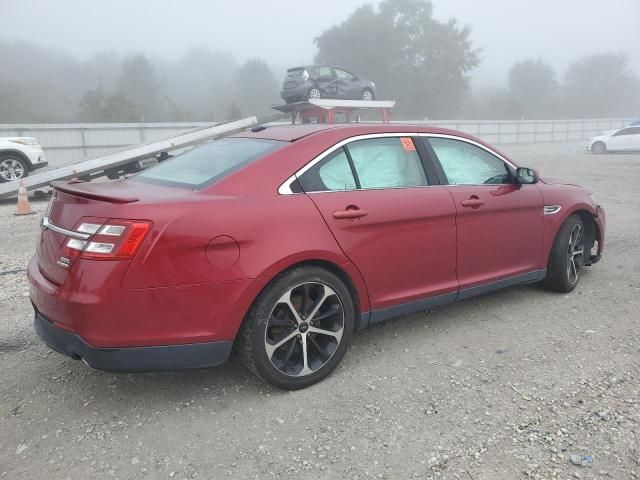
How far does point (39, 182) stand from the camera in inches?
410

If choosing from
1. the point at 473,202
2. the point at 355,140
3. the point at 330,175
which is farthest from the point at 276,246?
the point at 473,202

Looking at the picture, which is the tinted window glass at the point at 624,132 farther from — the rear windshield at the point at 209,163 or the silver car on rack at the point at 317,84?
the rear windshield at the point at 209,163

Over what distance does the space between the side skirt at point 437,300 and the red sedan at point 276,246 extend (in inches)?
0.5

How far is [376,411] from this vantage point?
9.09ft

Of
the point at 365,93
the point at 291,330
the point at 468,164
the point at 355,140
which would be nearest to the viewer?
the point at 291,330

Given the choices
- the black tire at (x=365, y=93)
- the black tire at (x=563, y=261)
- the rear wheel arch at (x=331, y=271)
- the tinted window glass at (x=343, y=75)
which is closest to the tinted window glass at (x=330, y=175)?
the rear wheel arch at (x=331, y=271)

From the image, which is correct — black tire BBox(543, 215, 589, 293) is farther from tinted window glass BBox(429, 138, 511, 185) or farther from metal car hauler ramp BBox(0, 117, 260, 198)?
metal car hauler ramp BBox(0, 117, 260, 198)

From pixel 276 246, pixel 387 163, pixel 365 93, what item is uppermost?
pixel 365 93

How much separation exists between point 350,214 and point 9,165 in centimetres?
1097

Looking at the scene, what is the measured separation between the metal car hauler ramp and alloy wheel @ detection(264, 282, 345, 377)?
9200 mm

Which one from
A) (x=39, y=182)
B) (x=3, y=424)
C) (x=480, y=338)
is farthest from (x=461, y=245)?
(x=39, y=182)

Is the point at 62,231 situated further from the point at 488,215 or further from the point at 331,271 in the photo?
the point at 488,215

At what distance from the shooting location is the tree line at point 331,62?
51.5m

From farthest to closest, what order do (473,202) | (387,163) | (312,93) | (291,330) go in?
(312,93)
(473,202)
(387,163)
(291,330)
